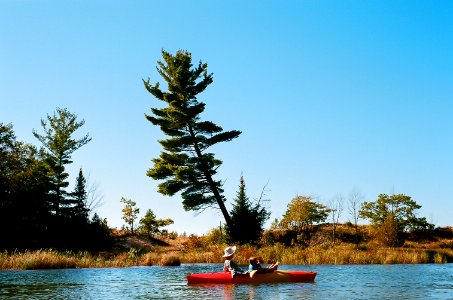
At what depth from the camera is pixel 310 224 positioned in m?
52.9

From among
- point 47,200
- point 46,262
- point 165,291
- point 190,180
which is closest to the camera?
point 165,291

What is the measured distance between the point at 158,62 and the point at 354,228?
27.6 metres

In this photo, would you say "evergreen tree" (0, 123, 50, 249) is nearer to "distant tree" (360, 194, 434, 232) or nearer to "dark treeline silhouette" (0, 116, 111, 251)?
"dark treeline silhouette" (0, 116, 111, 251)

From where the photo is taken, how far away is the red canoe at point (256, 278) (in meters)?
18.0

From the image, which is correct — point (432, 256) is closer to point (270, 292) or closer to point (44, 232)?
point (270, 292)

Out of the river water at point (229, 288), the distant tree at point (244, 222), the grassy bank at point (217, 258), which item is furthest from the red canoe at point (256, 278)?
the distant tree at point (244, 222)

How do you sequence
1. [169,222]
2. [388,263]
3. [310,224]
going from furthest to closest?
[169,222]
[310,224]
[388,263]

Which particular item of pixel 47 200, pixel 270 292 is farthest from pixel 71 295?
pixel 47 200

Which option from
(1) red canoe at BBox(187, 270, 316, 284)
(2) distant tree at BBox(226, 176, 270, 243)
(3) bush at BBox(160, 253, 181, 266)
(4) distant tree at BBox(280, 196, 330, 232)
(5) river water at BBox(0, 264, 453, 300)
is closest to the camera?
(5) river water at BBox(0, 264, 453, 300)

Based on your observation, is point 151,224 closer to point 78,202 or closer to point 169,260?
point 78,202

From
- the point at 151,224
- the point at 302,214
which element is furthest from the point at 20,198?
the point at 302,214


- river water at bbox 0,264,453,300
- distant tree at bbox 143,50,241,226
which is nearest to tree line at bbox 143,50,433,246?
distant tree at bbox 143,50,241,226

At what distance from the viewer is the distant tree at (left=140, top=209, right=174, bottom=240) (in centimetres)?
5619

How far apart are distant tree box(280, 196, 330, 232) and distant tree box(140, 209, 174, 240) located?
14.3m
